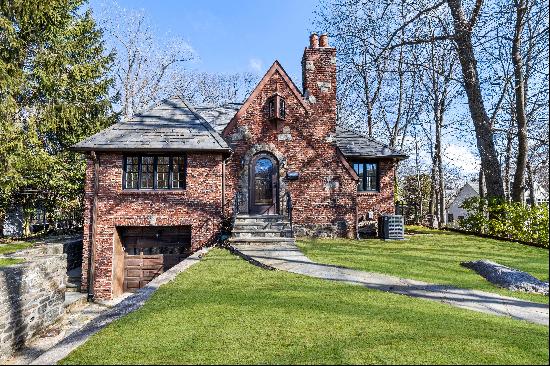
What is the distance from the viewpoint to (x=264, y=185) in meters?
14.8

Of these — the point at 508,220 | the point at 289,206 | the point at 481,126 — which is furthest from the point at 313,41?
the point at 508,220

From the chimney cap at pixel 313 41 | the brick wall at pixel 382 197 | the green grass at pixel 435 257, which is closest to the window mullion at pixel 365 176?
the brick wall at pixel 382 197

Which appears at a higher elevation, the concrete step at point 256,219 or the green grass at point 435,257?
the concrete step at point 256,219

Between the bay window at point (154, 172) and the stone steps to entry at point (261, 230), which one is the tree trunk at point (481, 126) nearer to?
the stone steps to entry at point (261, 230)

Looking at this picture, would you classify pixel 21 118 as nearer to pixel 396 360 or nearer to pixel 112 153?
pixel 112 153

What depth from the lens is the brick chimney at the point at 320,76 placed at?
1509 cm

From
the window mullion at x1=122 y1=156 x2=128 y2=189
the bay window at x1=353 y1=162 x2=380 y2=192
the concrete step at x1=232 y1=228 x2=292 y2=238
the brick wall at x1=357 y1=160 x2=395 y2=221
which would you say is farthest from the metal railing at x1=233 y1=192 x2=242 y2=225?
the bay window at x1=353 y1=162 x2=380 y2=192

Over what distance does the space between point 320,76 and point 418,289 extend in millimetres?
10899

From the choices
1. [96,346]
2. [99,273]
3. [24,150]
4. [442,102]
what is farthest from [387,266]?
[442,102]

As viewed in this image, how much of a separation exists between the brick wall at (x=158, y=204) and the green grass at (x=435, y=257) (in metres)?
3.74

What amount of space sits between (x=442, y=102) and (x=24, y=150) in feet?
80.2

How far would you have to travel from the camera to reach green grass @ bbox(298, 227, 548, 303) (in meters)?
7.41

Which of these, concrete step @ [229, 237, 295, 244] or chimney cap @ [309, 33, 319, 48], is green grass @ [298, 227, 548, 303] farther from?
chimney cap @ [309, 33, 319, 48]

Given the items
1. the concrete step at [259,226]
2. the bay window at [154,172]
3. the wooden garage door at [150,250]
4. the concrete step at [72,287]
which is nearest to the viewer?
the concrete step at [259,226]
